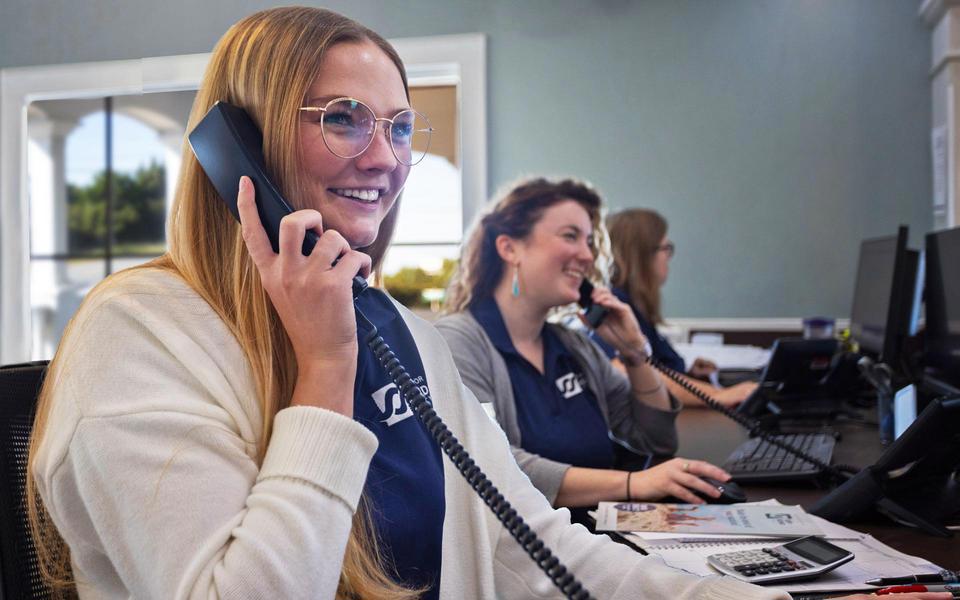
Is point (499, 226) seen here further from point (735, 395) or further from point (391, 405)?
point (391, 405)

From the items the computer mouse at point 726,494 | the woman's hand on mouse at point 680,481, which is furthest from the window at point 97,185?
the computer mouse at point 726,494

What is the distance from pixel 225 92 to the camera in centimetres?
102

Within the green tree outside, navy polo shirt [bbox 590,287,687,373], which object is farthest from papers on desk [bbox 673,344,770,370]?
the green tree outside

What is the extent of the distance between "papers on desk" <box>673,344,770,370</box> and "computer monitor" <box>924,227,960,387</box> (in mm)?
1061

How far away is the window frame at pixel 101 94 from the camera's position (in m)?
4.76

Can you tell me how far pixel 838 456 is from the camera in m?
1.92

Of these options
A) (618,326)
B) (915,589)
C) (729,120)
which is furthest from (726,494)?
(729,120)

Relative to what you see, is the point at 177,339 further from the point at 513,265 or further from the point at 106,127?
the point at 106,127

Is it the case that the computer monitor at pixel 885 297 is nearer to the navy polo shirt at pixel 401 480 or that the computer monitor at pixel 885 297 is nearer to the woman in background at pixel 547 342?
the woman in background at pixel 547 342

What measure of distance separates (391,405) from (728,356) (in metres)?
2.80

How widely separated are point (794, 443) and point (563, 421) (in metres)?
0.51

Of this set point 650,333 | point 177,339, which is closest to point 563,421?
A: point 650,333

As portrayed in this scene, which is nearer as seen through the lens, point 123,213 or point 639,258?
point 639,258

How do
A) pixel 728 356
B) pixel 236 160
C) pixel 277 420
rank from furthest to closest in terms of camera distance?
1. pixel 728 356
2. pixel 236 160
3. pixel 277 420
